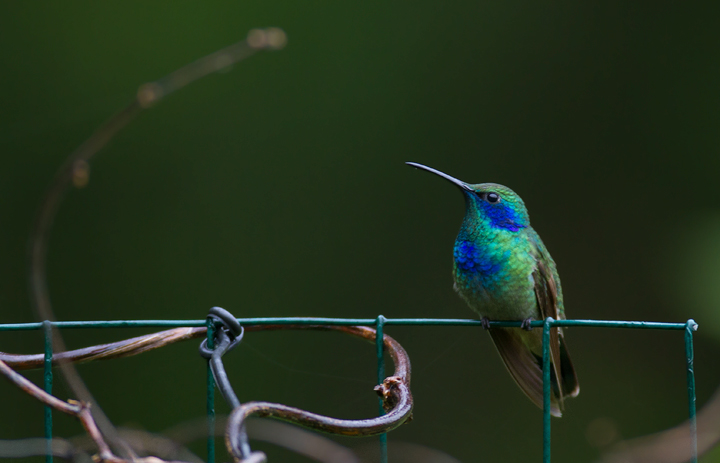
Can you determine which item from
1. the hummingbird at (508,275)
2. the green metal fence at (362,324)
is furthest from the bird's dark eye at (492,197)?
the green metal fence at (362,324)

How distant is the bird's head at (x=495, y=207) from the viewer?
2.40 meters

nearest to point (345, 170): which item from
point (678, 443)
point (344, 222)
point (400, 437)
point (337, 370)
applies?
point (344, 222)

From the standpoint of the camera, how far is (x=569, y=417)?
345 centimetres

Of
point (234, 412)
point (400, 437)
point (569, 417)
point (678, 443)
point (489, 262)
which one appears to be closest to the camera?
point (234, 412)

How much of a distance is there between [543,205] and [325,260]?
1.39 metres

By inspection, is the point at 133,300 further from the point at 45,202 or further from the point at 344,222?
the point at 45,202

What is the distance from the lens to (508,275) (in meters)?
2.23

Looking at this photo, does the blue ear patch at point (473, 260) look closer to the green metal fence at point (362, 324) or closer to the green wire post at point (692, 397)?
the green metal fence at point (362, 324)

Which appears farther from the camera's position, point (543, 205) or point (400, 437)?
point (543, 205)

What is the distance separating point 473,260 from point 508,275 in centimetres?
13

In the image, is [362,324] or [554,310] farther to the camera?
[554,310]

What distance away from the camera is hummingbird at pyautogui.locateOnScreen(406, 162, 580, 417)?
7.11 feet

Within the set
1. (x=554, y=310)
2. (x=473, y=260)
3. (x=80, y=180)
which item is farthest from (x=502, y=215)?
(x=80, y=180)

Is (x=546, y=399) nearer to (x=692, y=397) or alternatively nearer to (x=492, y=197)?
(x=692, y=397)
